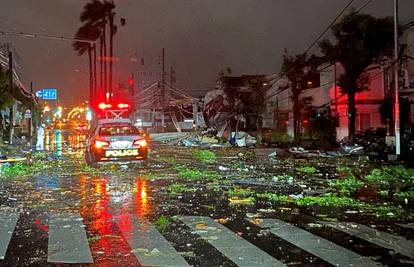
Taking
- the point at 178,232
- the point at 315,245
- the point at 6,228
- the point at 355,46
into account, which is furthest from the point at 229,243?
the point at 355,46

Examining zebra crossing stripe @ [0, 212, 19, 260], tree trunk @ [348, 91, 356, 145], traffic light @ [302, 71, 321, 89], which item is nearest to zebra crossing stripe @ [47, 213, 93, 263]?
zebra crossing stripe @ [0, 212, 19, 260]

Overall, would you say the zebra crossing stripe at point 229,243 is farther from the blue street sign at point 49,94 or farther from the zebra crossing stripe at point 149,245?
the blue street sign at point 49,94

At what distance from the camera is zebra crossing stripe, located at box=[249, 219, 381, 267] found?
6.00 m

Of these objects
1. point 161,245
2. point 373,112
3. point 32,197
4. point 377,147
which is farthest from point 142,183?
point 373,112

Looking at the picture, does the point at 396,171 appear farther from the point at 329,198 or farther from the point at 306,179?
the point at 329,198

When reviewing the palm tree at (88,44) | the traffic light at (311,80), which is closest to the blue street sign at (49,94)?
the palm tree at (88,44)

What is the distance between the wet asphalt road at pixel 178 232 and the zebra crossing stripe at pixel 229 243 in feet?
0.04

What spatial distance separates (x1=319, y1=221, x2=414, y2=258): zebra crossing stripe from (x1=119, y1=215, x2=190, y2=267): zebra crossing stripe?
275 centimetres

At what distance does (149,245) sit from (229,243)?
1.09m

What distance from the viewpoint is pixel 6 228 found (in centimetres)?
802

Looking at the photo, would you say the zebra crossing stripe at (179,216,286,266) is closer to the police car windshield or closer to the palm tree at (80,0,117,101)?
the police car windshield

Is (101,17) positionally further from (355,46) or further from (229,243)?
(229,243)

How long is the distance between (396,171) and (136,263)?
41.0 feet

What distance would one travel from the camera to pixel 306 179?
14.7 meters
